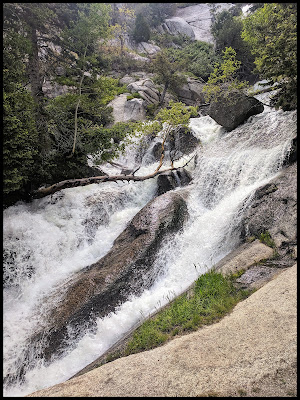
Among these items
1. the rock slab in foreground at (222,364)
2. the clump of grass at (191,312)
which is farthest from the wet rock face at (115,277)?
the rock slab in foreground at (222,364)

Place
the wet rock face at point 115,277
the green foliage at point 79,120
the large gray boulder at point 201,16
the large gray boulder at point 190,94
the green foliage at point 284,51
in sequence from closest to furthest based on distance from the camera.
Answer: the wet rock face at point 115,277
the green foliage at point 284,51
the green foliage at point 79,120
the large gray boulder at point 190,94
the large gray boulder at point 201,16

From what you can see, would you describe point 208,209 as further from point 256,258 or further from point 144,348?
point 144,348

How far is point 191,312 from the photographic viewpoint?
590 cm

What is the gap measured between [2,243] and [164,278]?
6.71 meters

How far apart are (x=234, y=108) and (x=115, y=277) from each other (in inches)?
552

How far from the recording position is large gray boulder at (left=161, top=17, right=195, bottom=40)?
54.1 meters

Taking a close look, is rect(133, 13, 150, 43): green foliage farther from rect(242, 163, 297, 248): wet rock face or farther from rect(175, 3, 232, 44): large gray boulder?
rect(242, 163, 297, 248): wet rock face

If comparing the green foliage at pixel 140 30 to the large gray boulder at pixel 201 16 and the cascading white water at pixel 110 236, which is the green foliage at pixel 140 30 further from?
the cascading white water at pixel 110 236

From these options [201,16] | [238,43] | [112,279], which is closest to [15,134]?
[112,279]

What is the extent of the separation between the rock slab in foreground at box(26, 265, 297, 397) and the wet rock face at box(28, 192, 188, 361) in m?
2.82

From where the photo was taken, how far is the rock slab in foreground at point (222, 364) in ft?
10.4

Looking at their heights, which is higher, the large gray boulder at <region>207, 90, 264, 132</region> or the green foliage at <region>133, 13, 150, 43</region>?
the green foliage at <region>133, 13, 150, 43</region>

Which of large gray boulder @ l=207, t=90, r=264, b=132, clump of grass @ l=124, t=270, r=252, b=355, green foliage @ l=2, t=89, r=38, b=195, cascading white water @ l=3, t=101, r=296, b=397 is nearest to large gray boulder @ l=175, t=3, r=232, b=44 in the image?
Result: large gray boulder @ l=207, t=90, r=264, b=132

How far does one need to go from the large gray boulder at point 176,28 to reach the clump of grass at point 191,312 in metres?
62.2
